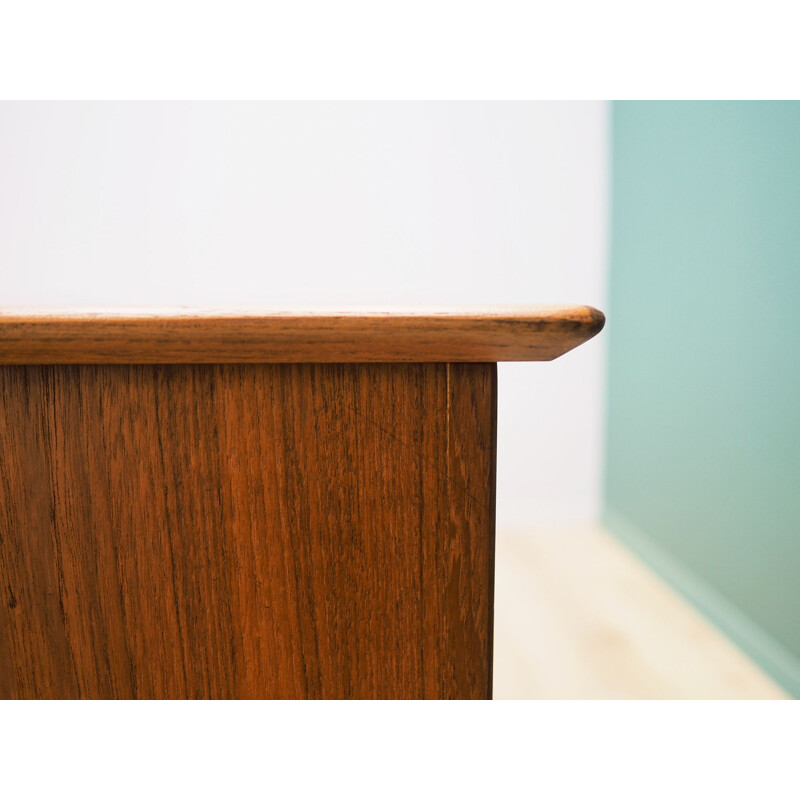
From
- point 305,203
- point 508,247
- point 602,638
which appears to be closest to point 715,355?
point 602,638

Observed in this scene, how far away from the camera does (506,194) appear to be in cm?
189

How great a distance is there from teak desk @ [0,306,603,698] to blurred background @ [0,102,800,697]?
105 cm

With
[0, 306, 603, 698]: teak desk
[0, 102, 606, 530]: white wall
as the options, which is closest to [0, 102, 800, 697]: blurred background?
[0, 102, 606, 530]: white wall

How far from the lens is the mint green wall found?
3.64ft

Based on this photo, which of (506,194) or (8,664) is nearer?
(8,664)

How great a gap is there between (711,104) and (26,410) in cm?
148

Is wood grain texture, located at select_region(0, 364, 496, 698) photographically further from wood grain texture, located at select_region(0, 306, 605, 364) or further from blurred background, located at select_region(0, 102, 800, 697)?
blurred background, located at select_region(0, 102, 800, 697)

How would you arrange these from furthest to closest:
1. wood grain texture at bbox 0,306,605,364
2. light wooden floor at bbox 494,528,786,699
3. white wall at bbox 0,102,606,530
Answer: white wall at bbox 0,102,606,530, light wooden floor at bbox 494,528,786,699, wood grain texture at bbox 0,306,605,364

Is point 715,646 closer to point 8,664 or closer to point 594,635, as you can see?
point 594,635

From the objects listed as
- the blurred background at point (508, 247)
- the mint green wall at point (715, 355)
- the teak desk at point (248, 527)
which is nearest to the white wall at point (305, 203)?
the blurred background at point (508, 247)

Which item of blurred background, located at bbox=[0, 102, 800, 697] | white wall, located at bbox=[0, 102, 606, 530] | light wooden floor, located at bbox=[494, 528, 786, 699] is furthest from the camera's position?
white wall, located at bbox=[0, 102, 606, 530]

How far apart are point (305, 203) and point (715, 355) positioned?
4.01 feet

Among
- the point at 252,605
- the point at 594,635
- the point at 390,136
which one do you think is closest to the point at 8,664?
the point at 252,605

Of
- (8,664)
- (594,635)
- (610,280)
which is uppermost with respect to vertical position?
(610,280)
